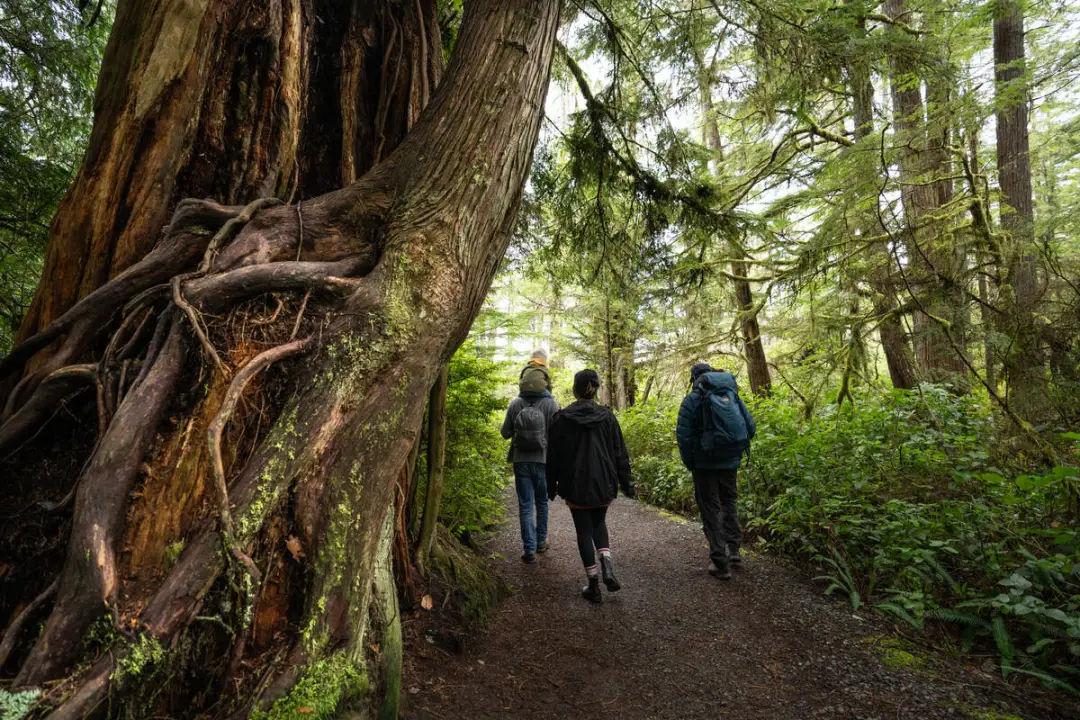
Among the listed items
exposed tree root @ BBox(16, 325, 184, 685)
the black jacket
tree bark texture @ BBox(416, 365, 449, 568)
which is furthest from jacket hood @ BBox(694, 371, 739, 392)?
exposed tree root @ BBox(16, 325, 184, 685)

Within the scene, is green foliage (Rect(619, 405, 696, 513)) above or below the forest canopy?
below

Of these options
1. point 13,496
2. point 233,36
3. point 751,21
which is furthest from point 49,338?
point 751,21

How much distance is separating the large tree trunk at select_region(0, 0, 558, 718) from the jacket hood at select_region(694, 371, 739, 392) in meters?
3.02

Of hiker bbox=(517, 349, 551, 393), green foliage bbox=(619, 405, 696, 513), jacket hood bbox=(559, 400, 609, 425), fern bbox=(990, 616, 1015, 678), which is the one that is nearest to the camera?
fern bbox=(990, 616, 1015, 678)

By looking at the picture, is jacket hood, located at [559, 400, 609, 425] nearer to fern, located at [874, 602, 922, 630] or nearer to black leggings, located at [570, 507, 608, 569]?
black leggings, located at [570, 507, 608, 569]

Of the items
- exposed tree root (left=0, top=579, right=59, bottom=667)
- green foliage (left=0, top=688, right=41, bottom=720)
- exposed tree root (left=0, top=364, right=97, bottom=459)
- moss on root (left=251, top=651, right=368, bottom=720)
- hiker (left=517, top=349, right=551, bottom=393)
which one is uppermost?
hiker (left=517, top=349, right=551, bottom=393)

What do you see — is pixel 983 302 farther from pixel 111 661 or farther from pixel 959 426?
pixel 111 661

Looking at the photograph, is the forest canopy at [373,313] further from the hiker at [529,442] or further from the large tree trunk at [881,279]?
the hiker at [529,442]

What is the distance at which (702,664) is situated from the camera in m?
3.07

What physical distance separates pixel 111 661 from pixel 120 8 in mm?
3193

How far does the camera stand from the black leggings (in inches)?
164

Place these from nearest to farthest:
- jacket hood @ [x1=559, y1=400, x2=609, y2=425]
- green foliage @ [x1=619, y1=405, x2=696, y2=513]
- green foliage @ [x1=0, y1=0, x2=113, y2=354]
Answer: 1. green foliage @ [x1=0, y1=0, x2=113, y2=354]
2. jacket hood @ [x1=559, y1=400, x2=609, y2=425]
3. green foliage @ [x1=619, y1=405, x2=696, y2=513]

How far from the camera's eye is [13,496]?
1.80 meters

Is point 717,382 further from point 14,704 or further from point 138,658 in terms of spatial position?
point 14,704
